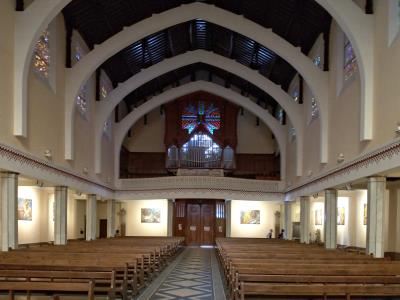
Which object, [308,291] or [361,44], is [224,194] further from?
[308,291]

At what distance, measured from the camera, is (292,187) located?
28922 mm

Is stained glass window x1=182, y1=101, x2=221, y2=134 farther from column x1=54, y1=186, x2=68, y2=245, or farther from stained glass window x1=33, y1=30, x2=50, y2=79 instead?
stained glass window x1=33, y1=30, x2=50, y2=79

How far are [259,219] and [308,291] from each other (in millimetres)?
28400

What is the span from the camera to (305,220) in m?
25.8

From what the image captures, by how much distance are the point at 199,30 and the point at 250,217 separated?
14.5m

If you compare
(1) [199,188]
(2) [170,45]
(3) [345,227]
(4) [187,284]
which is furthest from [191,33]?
(4) [187,284]

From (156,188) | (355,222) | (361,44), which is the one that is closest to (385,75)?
(361,44)

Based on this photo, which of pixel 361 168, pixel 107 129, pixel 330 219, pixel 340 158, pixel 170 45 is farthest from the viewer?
pixel 107 129

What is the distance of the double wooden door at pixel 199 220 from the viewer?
113ft

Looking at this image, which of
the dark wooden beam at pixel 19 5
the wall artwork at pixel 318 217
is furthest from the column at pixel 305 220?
the dark wooden beam at pixel 19 5

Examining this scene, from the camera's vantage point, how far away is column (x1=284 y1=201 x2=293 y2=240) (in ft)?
101

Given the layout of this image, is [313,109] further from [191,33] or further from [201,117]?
[201,117]

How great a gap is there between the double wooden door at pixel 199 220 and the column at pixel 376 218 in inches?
784

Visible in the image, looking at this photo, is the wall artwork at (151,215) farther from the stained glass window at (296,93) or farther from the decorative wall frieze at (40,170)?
the stained glass window at (296,93)
